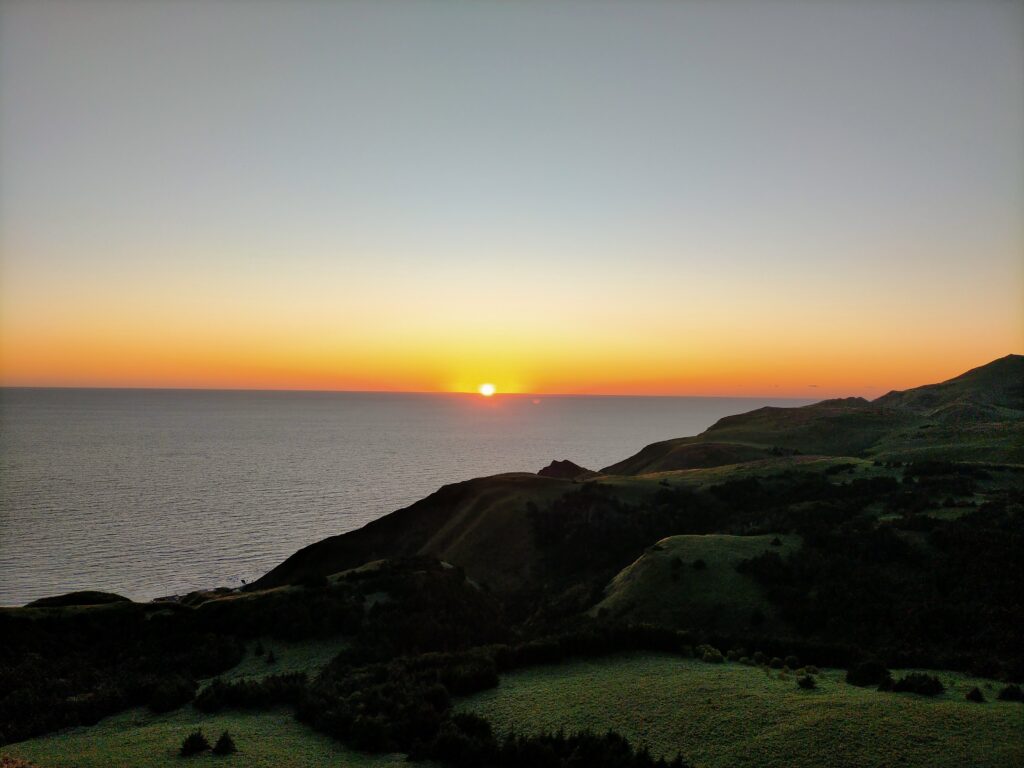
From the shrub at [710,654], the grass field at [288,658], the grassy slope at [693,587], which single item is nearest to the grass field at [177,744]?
the grass field at [288,658]

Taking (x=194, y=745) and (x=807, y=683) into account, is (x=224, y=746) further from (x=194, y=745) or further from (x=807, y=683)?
(x=807, y=683)

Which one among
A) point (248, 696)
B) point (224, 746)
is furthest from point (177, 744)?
point (248, 696)

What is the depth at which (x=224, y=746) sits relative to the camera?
18.7 m

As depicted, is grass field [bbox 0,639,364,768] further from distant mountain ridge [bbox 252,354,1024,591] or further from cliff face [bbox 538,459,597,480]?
cliff face [bbox 538,459,597,480]

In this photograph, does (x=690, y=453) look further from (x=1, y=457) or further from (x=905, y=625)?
(x=1, y=457)

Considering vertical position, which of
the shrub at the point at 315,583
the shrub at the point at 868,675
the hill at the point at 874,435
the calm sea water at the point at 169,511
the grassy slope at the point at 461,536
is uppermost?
the hill at the point at 874,435

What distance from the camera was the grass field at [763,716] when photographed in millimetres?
A: 17250

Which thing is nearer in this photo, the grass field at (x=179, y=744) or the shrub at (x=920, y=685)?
the grass field at (x=179, y=744)

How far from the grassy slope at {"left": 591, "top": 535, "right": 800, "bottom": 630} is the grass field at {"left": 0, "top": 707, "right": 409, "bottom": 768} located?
23465 millimetres

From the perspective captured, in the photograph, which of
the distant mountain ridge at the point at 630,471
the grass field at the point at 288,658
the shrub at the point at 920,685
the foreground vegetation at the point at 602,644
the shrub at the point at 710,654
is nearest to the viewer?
the foreground vegetation at the point at 602,644

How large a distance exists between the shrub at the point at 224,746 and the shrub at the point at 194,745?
12.1 inches

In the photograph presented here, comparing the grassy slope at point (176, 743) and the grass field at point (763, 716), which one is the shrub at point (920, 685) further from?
the grassy slope at point (176, 743)

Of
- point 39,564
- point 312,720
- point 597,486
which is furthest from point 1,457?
point 312,720

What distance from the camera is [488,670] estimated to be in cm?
2494
